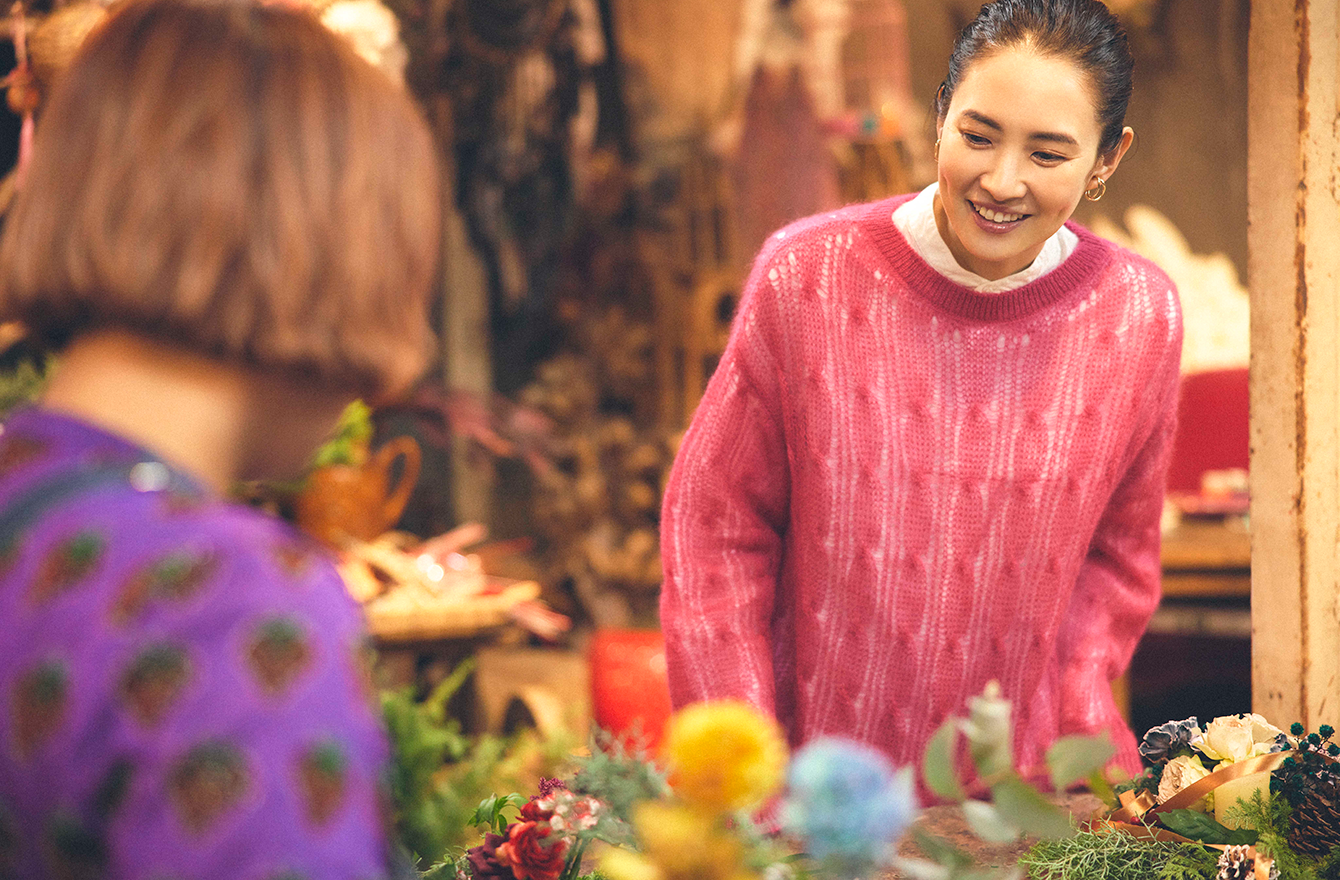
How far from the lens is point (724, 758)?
0.61m

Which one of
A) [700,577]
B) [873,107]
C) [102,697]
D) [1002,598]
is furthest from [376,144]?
[873,107]

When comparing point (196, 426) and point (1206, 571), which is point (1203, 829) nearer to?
point (196, 426)

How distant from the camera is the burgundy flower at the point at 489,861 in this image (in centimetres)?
102

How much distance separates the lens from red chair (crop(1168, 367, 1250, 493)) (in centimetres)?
447

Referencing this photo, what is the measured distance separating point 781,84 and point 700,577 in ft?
12.2

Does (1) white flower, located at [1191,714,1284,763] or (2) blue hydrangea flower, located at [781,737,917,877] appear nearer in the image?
(2) blue hydrangea flower, located at [781,737,917,877]

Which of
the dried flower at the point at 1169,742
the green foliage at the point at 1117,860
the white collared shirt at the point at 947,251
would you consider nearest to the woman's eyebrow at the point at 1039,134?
the white collared shirt at the point at 947,251

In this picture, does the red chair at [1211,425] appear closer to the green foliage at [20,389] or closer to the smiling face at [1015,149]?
the smiling face at [1015,149]

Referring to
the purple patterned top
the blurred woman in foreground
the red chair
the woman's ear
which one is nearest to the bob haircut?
the blurred woman in foreground

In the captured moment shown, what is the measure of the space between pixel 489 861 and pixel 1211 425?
4.12m

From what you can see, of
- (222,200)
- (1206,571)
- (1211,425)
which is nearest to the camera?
(222,200)

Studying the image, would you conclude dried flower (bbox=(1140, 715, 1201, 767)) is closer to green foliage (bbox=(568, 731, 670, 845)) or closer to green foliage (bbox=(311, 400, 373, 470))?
green foliage (bbox=(568, 731, 670, 845))

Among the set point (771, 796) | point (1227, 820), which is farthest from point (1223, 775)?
point (771, 796)

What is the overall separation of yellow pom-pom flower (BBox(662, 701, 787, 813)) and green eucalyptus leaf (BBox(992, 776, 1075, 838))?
6.9 inches
